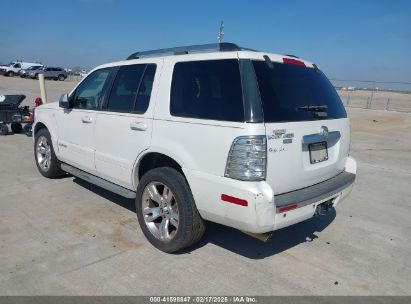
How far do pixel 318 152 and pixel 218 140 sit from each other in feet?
3.60

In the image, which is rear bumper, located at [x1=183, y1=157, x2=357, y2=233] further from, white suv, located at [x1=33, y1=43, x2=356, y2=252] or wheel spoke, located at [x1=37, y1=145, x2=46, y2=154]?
wheel spoke, located at [x1=37, y1=145, x2=46, y2=154]

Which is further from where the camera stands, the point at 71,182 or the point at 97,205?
the point at 71,182

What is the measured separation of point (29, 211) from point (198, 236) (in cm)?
237

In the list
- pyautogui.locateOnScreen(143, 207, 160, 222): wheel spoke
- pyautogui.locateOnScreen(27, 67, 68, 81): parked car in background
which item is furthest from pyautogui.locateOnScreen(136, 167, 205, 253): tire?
pyautogui.locateOnScreen(27, 67, 68, 81): parked car in background

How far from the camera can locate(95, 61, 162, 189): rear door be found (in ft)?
12.9

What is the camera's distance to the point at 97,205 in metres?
4.95

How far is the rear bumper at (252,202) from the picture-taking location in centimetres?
297

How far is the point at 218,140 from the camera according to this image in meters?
3.15

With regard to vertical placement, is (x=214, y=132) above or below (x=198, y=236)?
above

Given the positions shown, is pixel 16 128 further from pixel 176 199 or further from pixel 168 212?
pixel 176 199

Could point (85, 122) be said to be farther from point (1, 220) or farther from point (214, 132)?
point (214, 132)

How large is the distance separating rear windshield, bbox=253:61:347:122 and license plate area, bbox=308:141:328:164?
0.85ft

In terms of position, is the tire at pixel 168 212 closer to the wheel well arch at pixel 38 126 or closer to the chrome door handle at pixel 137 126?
the chrome door handle at pixel 137 126

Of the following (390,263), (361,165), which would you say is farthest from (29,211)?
(361,165)
